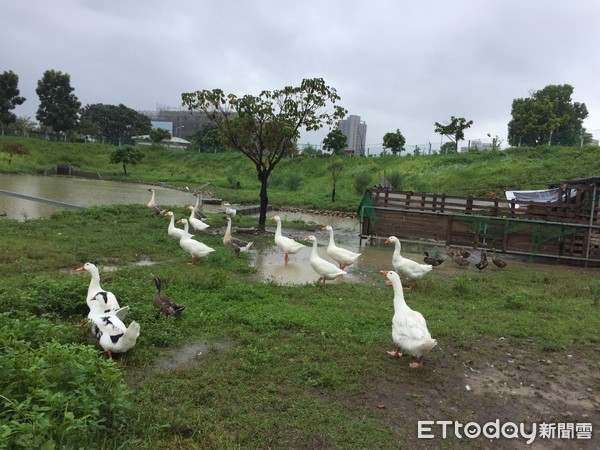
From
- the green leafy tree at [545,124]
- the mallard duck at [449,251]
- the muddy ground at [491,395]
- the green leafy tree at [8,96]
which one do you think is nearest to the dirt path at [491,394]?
the muddy ground at [491,395]

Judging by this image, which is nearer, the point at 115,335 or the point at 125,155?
the point at 115,335

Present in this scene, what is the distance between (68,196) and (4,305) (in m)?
20.5

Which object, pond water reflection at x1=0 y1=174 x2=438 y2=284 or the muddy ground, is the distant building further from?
the muddy ground

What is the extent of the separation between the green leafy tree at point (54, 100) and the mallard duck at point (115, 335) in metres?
60.2

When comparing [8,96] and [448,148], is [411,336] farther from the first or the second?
[8,96]

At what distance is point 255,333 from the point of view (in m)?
5.81

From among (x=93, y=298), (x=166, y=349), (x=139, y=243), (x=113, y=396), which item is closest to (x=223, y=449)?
(x=113, y=396)

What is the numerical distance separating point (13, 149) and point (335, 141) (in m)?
31.6

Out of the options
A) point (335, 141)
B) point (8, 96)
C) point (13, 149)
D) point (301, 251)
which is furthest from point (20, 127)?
point (301, 251)

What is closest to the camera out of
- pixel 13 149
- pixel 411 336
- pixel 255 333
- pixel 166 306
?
pixel 411 336

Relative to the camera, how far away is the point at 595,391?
4.84 meters

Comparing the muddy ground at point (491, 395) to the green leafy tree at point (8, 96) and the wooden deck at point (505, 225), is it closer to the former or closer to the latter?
the wooden deck at point (505, 225)

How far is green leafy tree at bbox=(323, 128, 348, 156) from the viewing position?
1802 inches

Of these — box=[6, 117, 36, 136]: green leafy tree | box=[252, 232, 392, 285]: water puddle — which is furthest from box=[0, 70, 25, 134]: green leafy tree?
box=[252, 232, 392, 285]: water puddle
